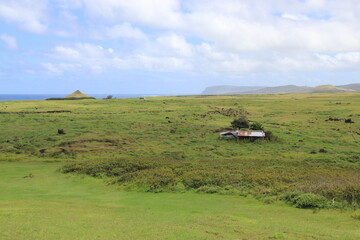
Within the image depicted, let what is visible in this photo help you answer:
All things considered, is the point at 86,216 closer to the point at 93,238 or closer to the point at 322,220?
the point at 93,238

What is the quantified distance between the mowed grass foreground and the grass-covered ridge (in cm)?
166

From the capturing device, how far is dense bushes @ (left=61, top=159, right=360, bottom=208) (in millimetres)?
16297

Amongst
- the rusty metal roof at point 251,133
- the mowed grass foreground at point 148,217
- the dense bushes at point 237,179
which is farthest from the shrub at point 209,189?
the rusty metal roof at point 251,133

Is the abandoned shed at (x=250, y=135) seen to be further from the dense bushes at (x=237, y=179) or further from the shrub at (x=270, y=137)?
the dense bushes at (x=237, y=179)

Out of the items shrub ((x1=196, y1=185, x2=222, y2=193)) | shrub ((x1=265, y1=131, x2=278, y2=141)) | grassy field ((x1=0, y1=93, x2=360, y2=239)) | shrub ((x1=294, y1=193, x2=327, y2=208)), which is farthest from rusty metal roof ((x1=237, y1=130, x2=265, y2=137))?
shrub ((x1=294, y1=193, x2=327, y2=208))

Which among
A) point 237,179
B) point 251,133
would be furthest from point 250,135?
point 237,179

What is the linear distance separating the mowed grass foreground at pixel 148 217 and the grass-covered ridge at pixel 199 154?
1.66 meters

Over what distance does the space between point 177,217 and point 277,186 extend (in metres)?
7.09

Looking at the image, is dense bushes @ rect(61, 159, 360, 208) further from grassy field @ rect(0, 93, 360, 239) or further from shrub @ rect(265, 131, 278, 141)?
shrub @ rect(265, 131, 278, 141)

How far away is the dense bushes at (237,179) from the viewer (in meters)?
16.3

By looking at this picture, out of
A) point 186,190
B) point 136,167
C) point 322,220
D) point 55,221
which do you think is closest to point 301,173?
point 186,190

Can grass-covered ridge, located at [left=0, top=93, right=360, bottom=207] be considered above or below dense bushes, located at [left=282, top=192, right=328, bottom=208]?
below

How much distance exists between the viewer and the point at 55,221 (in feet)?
40.3

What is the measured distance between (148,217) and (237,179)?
8.27 metres
